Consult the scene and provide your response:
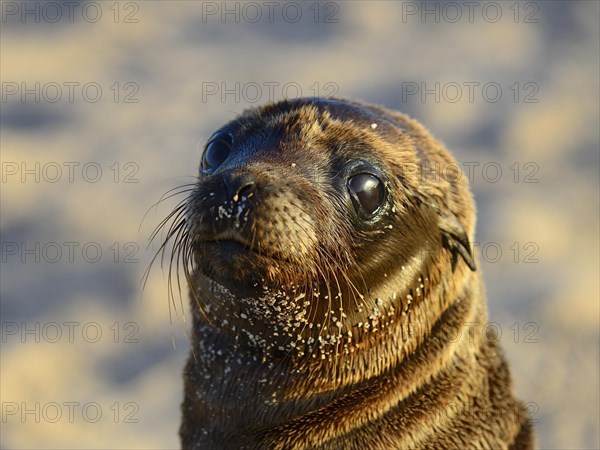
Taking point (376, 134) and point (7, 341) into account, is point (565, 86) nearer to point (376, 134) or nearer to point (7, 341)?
point (7, 341)

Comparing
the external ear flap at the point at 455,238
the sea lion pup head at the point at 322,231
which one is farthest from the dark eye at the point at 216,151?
the external ear flap at the point at 455,238

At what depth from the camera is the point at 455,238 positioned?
5320 mm

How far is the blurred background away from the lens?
9.33 meters

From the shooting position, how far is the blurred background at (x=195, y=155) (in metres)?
9.33

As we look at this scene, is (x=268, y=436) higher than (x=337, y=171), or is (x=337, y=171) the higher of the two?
(x=337, y=171)

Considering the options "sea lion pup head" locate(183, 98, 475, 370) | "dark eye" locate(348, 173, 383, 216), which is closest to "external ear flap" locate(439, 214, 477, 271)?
"sea lion pup head" locate(183, 98, 475, 370)

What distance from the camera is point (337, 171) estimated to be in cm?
505

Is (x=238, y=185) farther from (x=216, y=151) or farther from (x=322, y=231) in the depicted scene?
(x=216, y=151)

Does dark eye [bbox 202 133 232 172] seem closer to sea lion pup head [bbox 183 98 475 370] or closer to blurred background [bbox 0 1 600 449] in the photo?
sea lion pup head [bbox 183 98 475 370]

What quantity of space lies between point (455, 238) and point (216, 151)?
1.35 m

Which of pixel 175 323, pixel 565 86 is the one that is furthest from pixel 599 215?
pixel 175 323

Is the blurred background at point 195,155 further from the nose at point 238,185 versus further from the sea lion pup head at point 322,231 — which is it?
the nose at point 238,185

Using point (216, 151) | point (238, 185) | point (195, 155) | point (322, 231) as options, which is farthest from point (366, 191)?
point (195, 155)

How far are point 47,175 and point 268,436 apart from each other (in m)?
8.59
